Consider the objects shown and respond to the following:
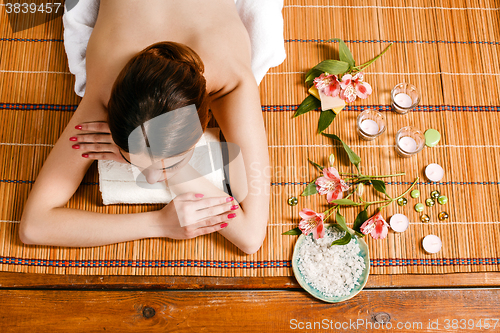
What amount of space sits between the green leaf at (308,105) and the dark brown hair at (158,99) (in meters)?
0.54

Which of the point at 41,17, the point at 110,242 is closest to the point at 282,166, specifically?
the point at 110,242

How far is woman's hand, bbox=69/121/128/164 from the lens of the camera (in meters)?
0.92

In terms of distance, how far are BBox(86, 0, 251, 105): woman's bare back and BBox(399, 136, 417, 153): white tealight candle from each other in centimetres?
63

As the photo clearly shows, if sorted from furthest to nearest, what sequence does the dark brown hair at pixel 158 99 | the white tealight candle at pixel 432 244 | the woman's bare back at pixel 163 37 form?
the white tealight candle at pixel 432 244 < the woman's bare back at pixel 163 37 < the dark brown hair at pixel 158 99

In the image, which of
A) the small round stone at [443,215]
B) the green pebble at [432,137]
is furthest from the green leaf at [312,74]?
the small round stone at [443,215]

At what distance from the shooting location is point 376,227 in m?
1.06

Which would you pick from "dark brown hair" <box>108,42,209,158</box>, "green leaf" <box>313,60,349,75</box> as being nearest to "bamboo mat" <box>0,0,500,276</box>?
"green leaf" <box>313,60,349,75</box>

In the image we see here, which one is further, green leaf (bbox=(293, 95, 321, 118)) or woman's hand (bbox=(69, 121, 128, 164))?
green leaf (bbox=(293, 95, 321, 118))

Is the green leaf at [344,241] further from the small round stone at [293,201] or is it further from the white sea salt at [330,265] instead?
the small round stone at [293,201]

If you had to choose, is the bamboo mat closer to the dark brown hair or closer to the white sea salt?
the white sea salt

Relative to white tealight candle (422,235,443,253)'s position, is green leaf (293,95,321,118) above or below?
above

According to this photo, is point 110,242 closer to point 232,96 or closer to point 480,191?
point 232,96

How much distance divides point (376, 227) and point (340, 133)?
1.18 feet

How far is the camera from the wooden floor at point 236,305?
1.06 metres
